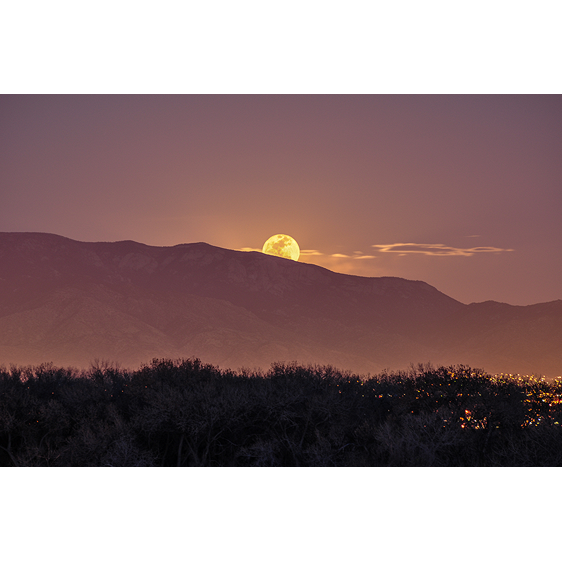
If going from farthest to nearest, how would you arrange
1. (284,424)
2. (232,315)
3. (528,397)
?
(232,315) < (528,397) < (284,424)

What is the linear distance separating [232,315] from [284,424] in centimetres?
6935

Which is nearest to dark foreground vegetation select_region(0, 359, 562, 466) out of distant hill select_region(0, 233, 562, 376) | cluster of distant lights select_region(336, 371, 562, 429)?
cluster of distant lights select_region(336, 371, 562, 429)

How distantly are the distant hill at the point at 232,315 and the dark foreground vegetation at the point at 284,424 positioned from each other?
4348 cm

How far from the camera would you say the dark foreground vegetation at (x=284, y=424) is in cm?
1633

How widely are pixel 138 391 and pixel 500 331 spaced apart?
59010mm

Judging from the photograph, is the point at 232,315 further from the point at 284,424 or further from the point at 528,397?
the point at 284,424

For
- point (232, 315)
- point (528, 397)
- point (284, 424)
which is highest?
point (232, 315)

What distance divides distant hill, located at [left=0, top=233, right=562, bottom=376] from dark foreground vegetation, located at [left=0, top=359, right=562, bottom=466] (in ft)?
143

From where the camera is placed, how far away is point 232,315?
90375 mm

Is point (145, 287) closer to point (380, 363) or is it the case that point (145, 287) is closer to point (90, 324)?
point (90, 324)

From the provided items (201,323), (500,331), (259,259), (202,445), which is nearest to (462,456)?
(202,445)

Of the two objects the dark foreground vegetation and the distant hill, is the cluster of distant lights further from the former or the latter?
the distant hill

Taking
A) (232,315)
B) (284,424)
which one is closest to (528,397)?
(284,424)

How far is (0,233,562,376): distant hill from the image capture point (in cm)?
7262
